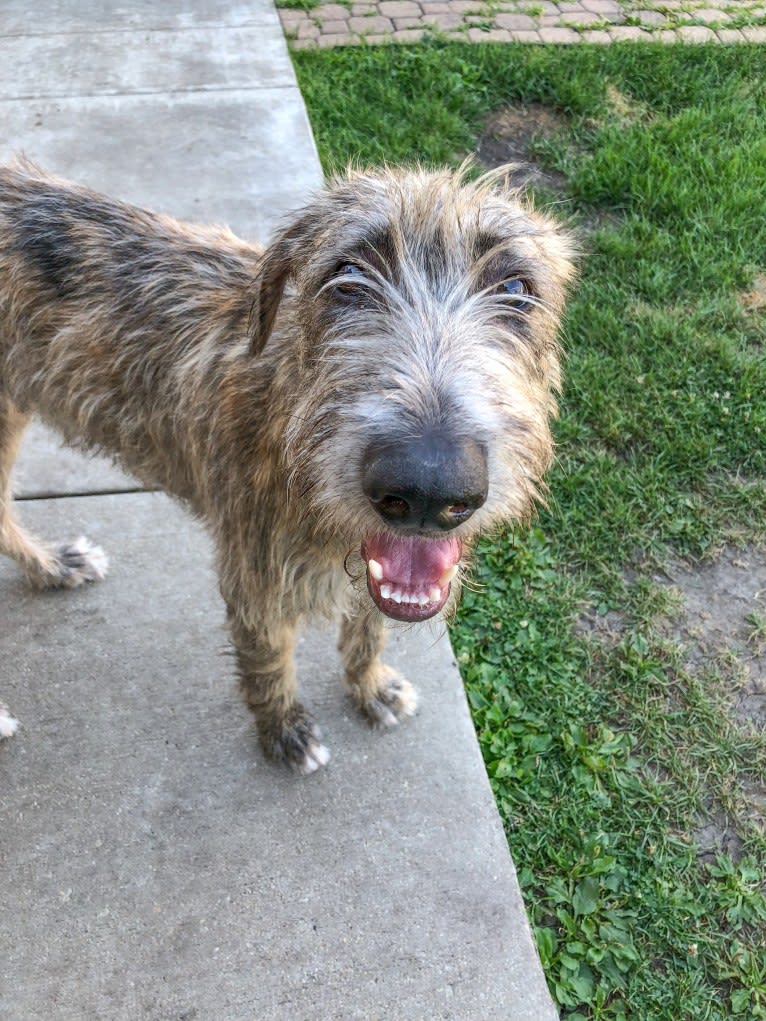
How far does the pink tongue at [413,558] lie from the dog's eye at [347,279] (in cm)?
74

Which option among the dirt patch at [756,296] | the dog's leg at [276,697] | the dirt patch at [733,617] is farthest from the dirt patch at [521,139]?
the dog's leg at [276,697]

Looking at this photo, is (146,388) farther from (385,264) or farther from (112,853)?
(112,853)

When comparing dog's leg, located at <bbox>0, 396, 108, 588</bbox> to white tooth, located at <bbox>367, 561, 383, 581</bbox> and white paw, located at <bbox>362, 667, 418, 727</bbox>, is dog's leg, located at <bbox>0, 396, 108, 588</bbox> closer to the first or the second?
white paw, located at <bbox>362, 667, 418, 727</bbox>

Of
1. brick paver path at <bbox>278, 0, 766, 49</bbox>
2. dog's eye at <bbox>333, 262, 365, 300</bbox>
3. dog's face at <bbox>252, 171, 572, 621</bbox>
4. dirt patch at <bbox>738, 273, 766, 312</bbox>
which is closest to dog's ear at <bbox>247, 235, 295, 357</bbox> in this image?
dog's face at <bbox>252, 171, 572, 621</bbox>

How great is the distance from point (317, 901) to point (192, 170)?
16.7 feet

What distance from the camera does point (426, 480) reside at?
70.1 inches

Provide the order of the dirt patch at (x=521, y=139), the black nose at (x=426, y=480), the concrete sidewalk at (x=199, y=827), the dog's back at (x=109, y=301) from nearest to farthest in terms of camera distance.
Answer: the black nose at (x=426, y=480), the concrete sidewalk at (x=199, y=827), the dog's back at (x=109, y=301), the dirt patch at (x=521, y=139)

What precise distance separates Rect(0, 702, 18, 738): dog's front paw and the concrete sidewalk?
0.06 m

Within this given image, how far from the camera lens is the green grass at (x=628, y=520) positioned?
303cm

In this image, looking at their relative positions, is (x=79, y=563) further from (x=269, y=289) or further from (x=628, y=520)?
(x=628, y=520)

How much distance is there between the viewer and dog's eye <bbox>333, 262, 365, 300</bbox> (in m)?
2.28

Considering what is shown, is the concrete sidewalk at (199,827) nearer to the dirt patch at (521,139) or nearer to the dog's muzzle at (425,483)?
the dog's muzzle at (425,483)

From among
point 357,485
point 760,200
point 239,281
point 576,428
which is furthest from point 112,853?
point 760,200

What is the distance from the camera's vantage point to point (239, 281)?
293cm
